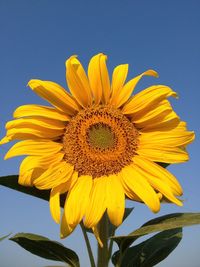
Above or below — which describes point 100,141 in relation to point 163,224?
above

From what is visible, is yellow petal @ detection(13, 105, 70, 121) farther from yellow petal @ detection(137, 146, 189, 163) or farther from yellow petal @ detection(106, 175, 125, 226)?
yellow petal @ detection(137, 146, 189, 163)

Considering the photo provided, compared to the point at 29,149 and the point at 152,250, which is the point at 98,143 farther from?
the point at 152,250

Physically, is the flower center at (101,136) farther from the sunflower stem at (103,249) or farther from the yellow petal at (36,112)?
the sunflower stem at (103,249)

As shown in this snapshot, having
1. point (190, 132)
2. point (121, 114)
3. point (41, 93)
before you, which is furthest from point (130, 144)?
point (41, 93)

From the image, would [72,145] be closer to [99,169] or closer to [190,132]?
[99,169]

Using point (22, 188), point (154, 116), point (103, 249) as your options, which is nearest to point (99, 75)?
point (154, 116)

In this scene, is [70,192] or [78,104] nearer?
[70,192]

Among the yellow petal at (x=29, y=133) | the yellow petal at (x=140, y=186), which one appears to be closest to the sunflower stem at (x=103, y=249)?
the yellow petal at (x=140, y=186)
